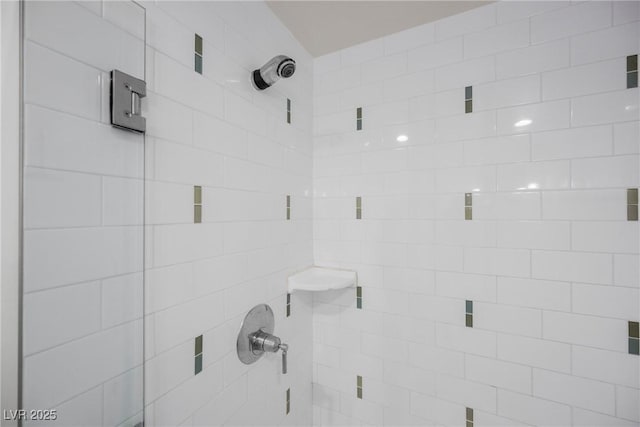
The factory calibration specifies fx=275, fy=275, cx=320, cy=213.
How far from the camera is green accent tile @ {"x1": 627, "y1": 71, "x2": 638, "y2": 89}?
0.91m

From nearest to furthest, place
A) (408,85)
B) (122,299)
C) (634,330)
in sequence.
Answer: (122,299), (634,330), (408,85)

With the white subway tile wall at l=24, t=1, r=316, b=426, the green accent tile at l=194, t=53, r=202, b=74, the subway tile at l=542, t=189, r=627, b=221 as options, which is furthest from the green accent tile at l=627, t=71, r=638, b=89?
the green accent tile at l=194, t=53, r=202, b=74

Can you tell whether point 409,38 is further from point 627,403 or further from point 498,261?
point 627,403

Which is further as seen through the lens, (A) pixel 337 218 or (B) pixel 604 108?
(A) pixel 337 218

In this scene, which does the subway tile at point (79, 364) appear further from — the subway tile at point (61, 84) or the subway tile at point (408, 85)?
the subway tile at point (408, 85)

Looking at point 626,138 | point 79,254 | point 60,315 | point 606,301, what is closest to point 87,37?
point 79,254

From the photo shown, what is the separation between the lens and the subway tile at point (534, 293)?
0.99m

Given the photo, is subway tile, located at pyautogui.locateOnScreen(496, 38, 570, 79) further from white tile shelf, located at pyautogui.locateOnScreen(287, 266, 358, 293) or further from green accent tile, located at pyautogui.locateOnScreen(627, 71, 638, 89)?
white tile shelf, located at pyautogui.locateOnScreen(287, 266, 358, 293)

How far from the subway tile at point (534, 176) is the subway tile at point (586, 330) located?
0.47 metres

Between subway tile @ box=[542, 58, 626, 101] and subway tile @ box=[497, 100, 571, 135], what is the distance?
0.04 metres

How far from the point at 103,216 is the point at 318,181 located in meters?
1.01

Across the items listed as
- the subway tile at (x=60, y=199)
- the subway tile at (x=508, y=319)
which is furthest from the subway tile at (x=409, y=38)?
the subway tile at (x=60, y=199)

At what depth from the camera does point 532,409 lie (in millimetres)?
1040

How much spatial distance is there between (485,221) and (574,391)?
0.66m
